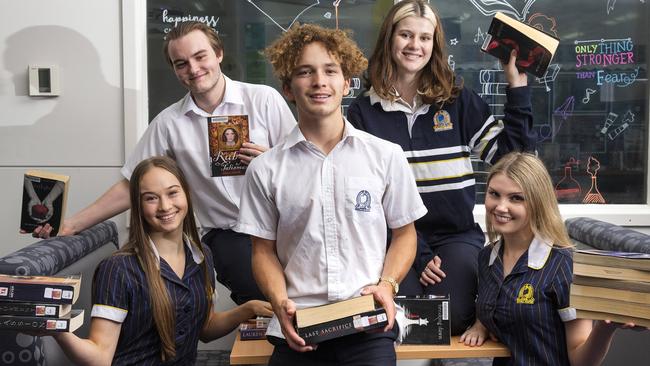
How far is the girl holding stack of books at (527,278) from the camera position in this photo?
2.52 m

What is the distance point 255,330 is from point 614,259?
121cm

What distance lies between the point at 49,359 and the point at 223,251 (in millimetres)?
861

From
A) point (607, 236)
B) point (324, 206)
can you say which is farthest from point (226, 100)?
point (607, 236)

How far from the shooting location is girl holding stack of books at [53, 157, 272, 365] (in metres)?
2.49

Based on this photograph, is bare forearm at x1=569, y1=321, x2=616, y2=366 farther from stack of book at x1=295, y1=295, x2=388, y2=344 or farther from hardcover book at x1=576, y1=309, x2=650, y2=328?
stack of book at x1=295, y1=295, x2=388, y2=344

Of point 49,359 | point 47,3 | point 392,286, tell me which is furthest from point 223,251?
point 47,3

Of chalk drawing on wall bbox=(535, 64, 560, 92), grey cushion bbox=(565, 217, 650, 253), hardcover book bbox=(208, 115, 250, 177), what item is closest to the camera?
grey cushion bbox=(565, 217, 650, 253)

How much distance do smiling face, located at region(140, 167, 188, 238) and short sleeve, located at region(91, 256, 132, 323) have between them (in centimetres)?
17

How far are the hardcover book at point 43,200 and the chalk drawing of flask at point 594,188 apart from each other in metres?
2.77

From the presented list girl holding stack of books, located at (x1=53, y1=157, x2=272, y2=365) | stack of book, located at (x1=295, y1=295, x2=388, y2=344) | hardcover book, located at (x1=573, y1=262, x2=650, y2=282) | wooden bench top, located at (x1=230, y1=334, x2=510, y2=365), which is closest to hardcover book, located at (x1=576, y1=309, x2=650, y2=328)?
hardcover book, located at (x1=573, y1=262, x2=650, y2=282)

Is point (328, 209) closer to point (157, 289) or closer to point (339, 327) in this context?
point (339, 327)

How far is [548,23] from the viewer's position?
4.18 m

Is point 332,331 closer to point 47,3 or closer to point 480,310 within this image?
point 480,310

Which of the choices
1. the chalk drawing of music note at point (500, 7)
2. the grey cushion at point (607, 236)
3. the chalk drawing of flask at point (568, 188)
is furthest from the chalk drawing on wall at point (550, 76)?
the grey cushion at point (607, 236)
